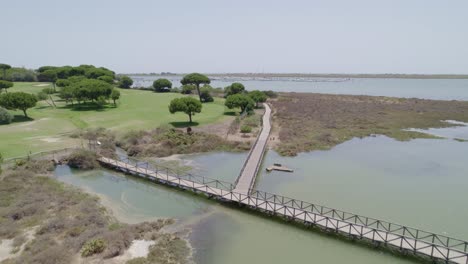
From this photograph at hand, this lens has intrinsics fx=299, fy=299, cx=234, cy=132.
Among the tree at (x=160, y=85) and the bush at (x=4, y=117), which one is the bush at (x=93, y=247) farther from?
the tree at (x=160, y=85)

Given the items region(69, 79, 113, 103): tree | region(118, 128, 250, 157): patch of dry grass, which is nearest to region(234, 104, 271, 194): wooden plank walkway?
region(118, 128, 250, 157): patch of dry grass

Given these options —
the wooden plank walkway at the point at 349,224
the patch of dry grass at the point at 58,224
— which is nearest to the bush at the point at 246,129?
the wooden plank walkway at the point at 349,224

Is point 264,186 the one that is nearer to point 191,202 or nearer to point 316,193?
point 316,193

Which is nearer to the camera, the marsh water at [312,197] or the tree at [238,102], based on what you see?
the marsh water at [312,197]

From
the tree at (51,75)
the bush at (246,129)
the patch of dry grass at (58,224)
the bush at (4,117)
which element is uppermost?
the tree at (51,75)

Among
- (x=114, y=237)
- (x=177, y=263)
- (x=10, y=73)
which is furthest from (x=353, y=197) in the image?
(x=10, y=73)

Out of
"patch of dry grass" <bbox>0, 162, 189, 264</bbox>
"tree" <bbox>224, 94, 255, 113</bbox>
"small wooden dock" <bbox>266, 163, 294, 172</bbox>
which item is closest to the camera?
"patch of dry grass" <bbox>0, 162, 189, 264</bbox>

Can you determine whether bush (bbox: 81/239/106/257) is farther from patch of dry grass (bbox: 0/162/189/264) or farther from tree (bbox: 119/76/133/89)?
tree (bbox: 119/76/133/89)
